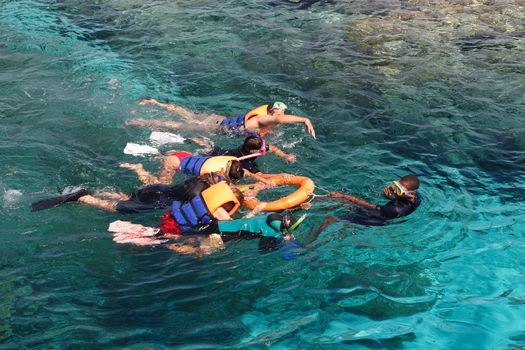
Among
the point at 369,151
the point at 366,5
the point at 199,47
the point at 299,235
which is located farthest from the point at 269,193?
the point at 366,5

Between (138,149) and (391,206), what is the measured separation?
437cm

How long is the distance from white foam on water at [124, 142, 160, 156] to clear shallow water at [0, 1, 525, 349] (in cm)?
41

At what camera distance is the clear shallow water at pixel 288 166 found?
19.2 feet

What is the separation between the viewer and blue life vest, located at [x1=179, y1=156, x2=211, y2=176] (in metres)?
7.72

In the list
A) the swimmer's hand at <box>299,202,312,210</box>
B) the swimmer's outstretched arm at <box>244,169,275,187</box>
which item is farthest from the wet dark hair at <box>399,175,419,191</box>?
the swimmer's outstretched arm at <box>244,169,275,187</box>

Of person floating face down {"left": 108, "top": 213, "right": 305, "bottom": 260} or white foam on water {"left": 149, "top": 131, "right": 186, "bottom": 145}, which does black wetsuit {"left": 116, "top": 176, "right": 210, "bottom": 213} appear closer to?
person floating face down {"left": 108, "top": 213, "right": 305, "bottom": 260}

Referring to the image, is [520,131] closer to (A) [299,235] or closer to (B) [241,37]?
(A) [299,235]

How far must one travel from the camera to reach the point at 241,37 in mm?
14227

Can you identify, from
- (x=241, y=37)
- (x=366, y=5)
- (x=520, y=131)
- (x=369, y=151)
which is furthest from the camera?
(x=366, y=5)

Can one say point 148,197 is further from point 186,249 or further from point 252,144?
point 252,144

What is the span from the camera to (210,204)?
6.69 m

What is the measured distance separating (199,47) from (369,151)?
253 inches

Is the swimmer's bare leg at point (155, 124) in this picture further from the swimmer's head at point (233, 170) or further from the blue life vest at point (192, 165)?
the swimmer's head at point (233, 170)

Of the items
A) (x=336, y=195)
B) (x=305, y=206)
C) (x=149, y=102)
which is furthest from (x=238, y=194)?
(x=149, y=102)
